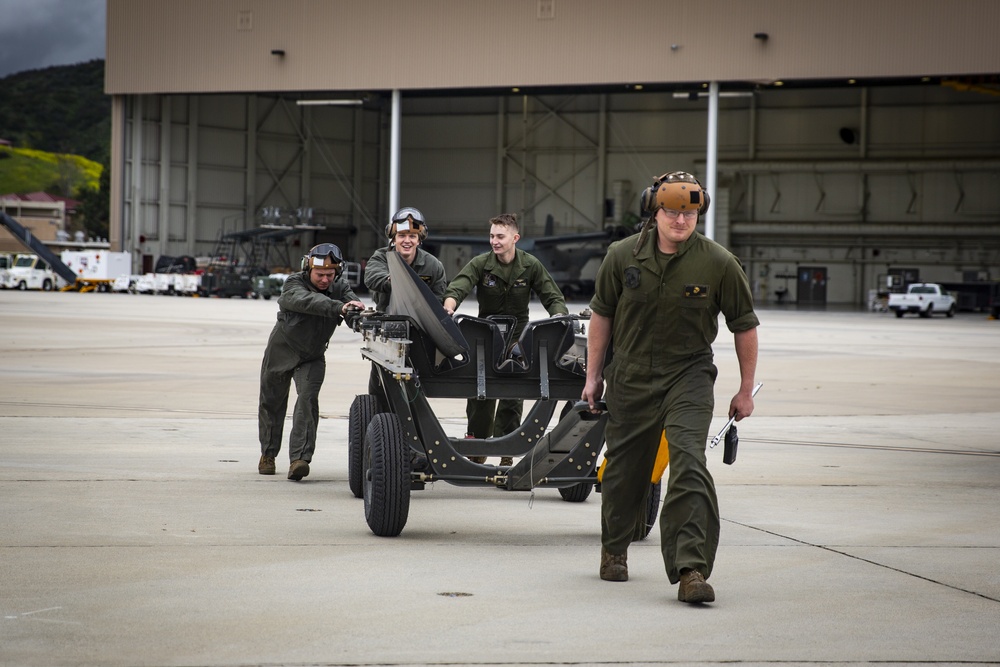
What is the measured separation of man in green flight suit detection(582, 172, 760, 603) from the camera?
510cm

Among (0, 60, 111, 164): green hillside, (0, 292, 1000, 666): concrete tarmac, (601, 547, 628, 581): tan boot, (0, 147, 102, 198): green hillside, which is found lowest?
(0, 292, 1000, 666): concrete tarmac

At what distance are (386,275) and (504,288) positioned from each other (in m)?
0.85

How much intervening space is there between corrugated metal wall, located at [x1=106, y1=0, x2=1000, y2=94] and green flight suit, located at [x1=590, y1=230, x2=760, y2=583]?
1750 inches

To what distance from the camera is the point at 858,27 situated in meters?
46.7

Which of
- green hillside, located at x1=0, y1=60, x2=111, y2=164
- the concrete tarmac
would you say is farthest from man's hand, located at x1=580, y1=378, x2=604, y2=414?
green hillside, located at x1=0, y1=60, x2=111, y2=164

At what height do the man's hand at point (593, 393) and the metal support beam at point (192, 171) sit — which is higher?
the metal support beam at point (192, 171)

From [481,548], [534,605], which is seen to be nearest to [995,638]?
[534,605]

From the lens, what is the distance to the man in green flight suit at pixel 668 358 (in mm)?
5102

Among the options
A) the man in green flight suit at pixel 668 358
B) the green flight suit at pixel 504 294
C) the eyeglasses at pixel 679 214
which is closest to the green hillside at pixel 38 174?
the green flight suit at pixel 504 294

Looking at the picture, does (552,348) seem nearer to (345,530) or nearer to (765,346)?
(345,530)

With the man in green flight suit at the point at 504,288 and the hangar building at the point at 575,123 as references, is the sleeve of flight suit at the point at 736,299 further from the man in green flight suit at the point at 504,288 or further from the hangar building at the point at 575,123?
the hangar building at the point at 575,123

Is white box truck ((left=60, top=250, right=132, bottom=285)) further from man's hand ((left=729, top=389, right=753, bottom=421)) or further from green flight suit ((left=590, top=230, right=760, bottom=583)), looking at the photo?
man's hand ((left=729, top=389, right=753, bottom=421))

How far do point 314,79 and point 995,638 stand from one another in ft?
171

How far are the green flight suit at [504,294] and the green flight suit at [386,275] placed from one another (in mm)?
182
